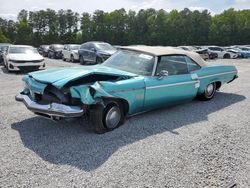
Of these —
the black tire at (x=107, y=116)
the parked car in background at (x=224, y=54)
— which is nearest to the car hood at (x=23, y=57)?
the black tire at (x=107, y=116)

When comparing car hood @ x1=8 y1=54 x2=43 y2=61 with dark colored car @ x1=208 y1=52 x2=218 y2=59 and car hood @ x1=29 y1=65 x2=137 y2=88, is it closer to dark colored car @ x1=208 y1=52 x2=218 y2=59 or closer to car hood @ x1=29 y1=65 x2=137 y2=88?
car hood @ x1=29 y1=65 x2=137 y2=88

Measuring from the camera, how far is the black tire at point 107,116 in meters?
4.62

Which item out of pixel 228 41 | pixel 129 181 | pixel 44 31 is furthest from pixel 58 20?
pixel 129 181

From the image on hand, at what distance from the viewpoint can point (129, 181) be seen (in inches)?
132

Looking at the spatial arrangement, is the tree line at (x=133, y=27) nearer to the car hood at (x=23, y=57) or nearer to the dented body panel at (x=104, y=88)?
the car hood at (x=23, y=57)

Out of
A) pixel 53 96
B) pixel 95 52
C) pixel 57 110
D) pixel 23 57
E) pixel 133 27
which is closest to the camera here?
pixel 57 110

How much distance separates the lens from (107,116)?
4.79 m

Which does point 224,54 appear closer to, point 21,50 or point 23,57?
point 21,50

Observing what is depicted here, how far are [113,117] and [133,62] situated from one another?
1496 mm

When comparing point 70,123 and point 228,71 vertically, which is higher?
point 228,71

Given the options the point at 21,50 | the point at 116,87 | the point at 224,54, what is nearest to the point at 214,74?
the point at 116,87

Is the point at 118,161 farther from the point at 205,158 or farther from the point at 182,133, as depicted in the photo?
the point at 182,133

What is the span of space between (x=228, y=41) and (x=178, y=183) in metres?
57.0

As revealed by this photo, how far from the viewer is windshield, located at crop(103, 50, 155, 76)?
5664 millimetres
